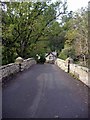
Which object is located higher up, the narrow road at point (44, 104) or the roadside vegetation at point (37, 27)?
the roadside vegetation at point (37, 27)

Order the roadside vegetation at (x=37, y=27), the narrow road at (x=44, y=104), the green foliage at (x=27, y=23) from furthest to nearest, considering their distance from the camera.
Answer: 1. the green foliage at (x=27, y=23)
2. the roadside vegetation at (x=37, y=27)
3. the narrow road at (x=44, y=104)

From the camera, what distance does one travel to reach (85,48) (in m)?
28.0

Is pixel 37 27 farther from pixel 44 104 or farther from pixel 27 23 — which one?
pixel 44 104

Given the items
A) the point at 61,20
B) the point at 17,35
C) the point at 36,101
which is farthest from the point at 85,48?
the point at 36,101

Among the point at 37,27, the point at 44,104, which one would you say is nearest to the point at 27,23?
the point at 37,27

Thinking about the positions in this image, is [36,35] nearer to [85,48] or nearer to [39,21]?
[39,21]

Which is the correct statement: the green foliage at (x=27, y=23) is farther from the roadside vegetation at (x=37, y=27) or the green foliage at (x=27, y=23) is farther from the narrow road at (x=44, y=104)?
the narrow road at (x=44, y=104)

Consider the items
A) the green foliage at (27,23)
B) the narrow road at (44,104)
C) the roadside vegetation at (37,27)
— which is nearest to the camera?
the narrow road at (44,104)

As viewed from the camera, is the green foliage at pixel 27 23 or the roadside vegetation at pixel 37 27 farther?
the green foliage at pixel 27 23

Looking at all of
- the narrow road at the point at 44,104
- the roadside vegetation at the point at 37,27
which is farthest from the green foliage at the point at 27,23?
the narrow road at the point at 44,104

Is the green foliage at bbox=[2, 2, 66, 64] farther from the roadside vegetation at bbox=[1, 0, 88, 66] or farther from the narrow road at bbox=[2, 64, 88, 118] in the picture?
the narrow road at bbox=[2, 64, 88, 118]

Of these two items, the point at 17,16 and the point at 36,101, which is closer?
the point at 36,101

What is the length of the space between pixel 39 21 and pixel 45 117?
31666 mm

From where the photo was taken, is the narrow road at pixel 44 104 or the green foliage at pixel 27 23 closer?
the narrow road at pixel 44 104
